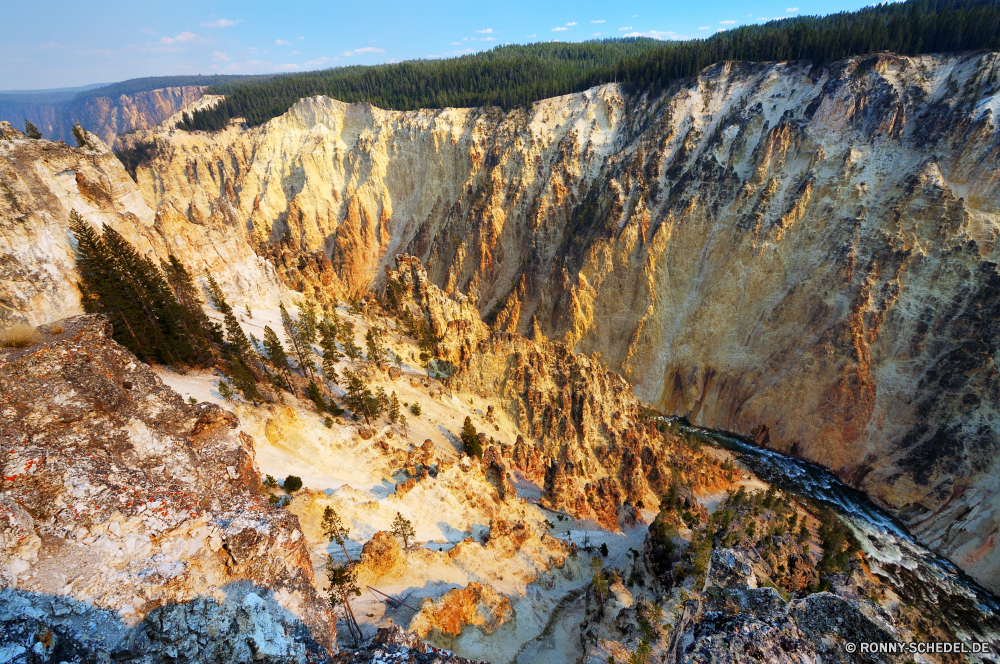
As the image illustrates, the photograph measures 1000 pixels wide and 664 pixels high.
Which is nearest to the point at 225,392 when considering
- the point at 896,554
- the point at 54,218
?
the point at 54,218

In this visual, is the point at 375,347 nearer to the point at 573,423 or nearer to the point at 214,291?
the point at 214,291

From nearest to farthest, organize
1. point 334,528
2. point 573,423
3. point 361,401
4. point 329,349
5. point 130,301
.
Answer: point 334,528 → point 130,301 → point 361,401 → point 329,349 → point 573,423

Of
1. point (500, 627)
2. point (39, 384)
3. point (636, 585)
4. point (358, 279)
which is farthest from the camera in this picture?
point (358, 279)

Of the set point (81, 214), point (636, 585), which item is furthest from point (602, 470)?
point (81, 214)

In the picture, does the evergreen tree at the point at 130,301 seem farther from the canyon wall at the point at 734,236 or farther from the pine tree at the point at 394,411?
the pine tree at the point at 394,411

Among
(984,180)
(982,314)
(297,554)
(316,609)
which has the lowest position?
(982,314)

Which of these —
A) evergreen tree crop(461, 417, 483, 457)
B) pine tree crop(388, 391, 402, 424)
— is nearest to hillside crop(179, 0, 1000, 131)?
evergreen tree crop(461, 417, 483, 457)

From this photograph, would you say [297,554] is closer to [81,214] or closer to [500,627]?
[500,627]
